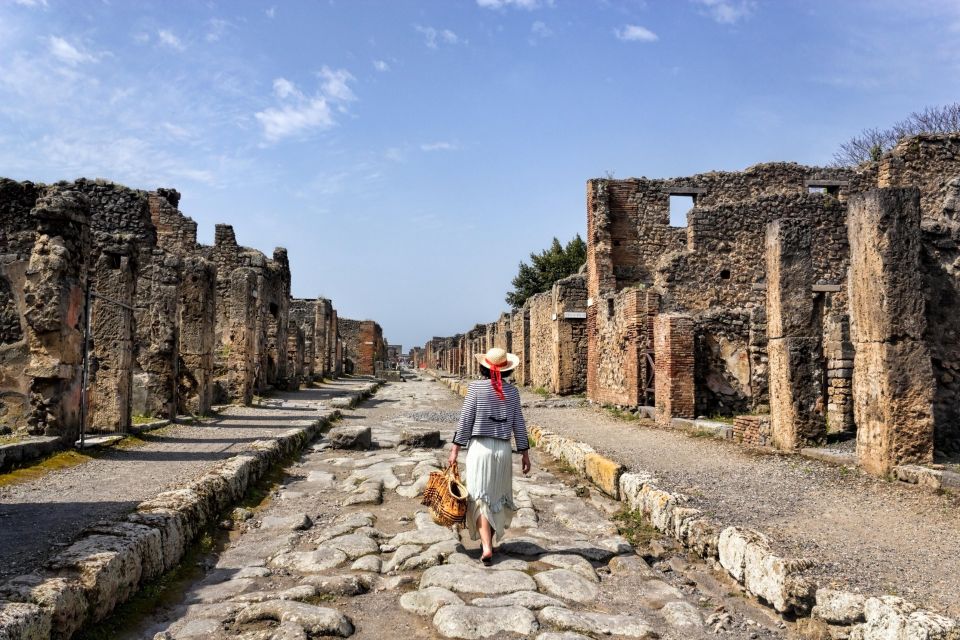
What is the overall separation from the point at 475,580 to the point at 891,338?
5137 millimetres

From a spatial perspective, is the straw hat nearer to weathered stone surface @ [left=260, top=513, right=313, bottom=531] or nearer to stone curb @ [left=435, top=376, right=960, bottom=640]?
stone curb @ [left=435, top=376, right=960, bottom=640]

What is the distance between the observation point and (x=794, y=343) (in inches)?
358

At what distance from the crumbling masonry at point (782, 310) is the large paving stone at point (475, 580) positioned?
4481mm

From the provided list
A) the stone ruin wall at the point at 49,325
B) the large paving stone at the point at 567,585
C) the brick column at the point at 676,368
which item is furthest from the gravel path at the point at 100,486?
the brick column at the point at 676,368

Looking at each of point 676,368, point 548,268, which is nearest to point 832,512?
point 676,368

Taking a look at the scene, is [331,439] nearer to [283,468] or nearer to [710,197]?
[283,468]

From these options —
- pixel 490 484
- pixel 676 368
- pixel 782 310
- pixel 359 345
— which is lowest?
pixel 490 484

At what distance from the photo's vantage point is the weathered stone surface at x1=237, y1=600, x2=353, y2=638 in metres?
3.75

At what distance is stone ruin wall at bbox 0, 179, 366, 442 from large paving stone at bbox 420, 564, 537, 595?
565 centimetres

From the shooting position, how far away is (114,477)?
7023 millimetres

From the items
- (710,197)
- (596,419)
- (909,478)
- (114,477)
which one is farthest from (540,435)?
(710,197)

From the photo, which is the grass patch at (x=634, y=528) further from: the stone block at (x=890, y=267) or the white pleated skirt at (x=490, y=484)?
the stone block at (x=890, y=267)

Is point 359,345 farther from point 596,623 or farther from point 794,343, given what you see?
point 596,623

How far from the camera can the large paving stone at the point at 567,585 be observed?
440 centimetres
